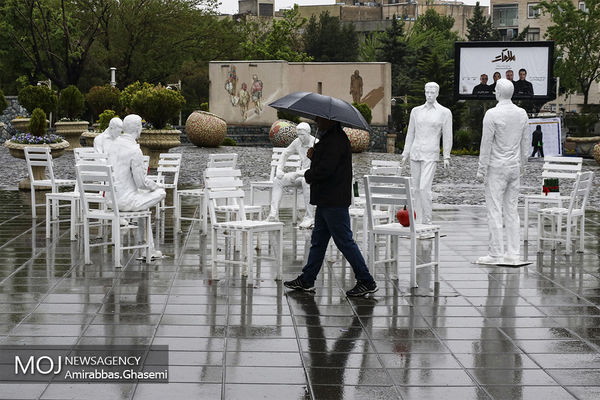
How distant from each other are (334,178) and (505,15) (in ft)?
300

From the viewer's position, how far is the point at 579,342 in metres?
7.48

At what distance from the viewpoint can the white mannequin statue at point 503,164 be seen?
11.0 metres

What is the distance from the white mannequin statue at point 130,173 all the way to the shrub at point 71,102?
2200cm

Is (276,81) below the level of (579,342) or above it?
above

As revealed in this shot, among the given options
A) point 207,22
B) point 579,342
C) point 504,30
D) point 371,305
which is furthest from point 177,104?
point 504,30

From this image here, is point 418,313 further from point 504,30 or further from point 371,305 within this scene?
point 504,30

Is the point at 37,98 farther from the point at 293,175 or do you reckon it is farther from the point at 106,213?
the point at 106,213

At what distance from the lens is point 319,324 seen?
7.94 m

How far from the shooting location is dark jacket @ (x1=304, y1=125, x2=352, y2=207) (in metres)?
8.93

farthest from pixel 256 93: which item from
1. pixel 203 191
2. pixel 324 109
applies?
pixel 324 109

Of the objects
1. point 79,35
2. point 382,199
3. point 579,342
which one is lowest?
point 579,342

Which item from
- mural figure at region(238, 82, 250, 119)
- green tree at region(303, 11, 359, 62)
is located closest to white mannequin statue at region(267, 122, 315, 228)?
mural figure at region(238, 82, 250, 119)

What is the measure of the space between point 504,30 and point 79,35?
2121 inches

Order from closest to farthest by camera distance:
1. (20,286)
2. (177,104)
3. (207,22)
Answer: (20,286), (177,104), (207,22)
